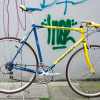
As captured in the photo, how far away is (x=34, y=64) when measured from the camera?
7.92m

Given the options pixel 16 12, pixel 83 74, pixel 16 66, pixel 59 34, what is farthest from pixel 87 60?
pixel 16 12

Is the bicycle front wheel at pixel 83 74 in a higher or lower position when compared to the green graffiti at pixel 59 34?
lower

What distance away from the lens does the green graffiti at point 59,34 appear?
8.07 metres

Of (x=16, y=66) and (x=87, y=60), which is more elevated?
(x=87, y=60)

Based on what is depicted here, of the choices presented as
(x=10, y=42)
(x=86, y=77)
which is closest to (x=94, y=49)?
(x=86, y=77)

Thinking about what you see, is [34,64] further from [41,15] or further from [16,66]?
[41,15]

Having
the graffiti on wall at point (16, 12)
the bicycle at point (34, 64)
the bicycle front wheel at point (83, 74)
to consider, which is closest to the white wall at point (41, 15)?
the graffiti on wall at point (16, 12)

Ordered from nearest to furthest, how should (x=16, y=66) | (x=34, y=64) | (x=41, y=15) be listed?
(x=16, y=66), (x=34, y=64), (x=41, y=15)

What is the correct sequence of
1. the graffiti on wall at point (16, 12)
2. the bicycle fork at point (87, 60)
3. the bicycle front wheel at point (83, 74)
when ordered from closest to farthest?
1. the bicycle fork at point (87, 60)
2. the bicycle front wheel at point (83, 74)
3. the graffiti on wall at point (16, 12)

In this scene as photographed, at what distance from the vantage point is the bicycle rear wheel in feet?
24.8

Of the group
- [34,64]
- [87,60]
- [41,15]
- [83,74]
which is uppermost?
[41,15]

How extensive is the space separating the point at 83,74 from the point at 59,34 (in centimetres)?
79

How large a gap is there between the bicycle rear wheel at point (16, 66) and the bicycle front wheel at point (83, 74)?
1.93 ft

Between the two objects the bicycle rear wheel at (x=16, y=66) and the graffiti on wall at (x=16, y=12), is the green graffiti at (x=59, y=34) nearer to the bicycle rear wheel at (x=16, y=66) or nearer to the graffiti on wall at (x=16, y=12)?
the graffiti on wall at (x=16, y=12)
